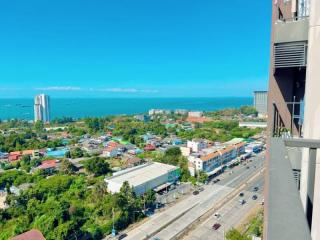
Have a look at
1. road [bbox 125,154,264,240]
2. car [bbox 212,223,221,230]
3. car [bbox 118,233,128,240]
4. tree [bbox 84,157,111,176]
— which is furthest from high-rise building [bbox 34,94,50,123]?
car [bbox 212,223,221,230]

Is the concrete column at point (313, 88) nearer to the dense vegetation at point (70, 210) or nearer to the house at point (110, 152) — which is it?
the dense vegetation at point (70, 210)

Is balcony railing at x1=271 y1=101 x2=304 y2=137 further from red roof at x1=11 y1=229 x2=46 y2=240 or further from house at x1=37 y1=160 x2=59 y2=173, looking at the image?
house at x1=37 y1=160 x2=59 y2=173

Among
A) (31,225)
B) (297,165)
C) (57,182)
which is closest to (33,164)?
(57,182)

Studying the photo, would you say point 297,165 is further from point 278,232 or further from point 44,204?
point 44,204

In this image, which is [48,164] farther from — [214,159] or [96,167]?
[214,159]

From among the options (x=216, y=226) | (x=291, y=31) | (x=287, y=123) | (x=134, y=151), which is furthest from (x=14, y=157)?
(x=291, y=31)

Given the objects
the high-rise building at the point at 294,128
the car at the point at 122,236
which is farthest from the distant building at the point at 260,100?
the high-rise building at the point at 294,128
